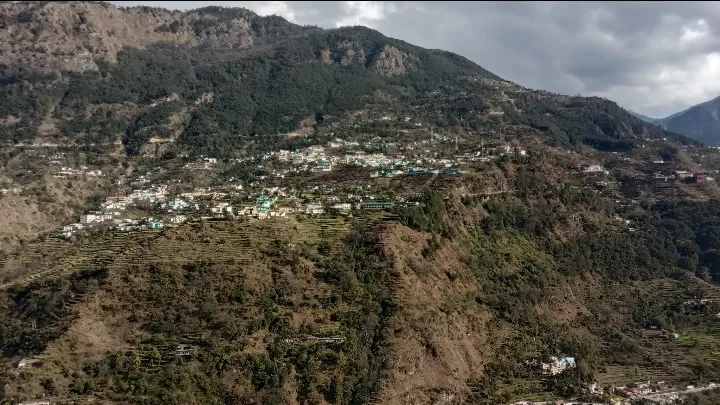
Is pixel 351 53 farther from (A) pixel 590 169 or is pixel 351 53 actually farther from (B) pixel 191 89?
(A) pixel 590 169

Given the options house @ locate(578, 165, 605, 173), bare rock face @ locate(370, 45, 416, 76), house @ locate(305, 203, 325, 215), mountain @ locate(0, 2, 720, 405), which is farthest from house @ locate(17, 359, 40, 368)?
bare rock face @ locate(370, 45, 416, 76)

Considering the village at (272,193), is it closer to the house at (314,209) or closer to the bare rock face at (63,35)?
the house at (314,209)

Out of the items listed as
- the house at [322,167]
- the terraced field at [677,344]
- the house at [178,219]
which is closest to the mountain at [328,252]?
the terraced field at [677,344]

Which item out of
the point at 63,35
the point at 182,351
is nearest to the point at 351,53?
the point at 63,35

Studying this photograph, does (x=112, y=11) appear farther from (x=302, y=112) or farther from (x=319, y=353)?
(x=319, y=353)

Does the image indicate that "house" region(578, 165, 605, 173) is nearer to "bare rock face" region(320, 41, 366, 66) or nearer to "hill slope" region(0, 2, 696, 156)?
"hill slope" region(0, 2, 696, 156)

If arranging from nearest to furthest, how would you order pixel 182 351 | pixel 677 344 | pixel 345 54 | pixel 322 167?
pixel 182 351
pixel 677 344
pixel 322 167
pixel 345 54

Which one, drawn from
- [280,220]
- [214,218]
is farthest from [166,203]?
[280,220]
